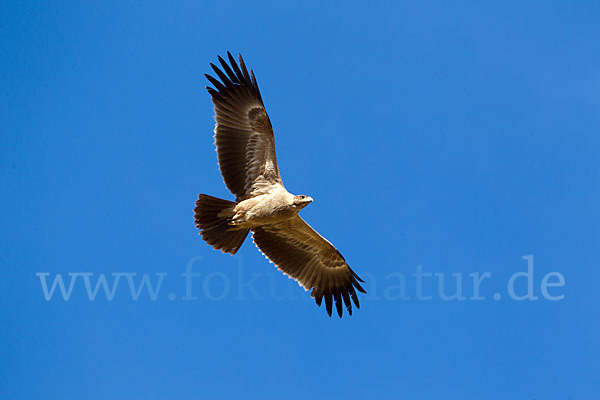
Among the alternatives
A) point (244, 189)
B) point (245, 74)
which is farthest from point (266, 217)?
point (245, 74)

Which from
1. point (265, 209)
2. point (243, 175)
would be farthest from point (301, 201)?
point (243, 175)

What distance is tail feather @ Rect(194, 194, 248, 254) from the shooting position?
1252 cm

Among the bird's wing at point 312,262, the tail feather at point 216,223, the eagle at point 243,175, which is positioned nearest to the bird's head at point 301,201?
the eagle at point 243,175

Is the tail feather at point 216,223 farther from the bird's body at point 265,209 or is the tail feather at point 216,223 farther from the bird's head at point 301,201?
the bird's head at point 301,201

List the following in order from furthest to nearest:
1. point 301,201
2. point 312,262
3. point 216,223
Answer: point 312,262, point 216,223, point 301,201

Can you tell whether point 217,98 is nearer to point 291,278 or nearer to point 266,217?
point 266,217

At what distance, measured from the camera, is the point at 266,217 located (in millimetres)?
12469

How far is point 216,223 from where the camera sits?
12.6 m

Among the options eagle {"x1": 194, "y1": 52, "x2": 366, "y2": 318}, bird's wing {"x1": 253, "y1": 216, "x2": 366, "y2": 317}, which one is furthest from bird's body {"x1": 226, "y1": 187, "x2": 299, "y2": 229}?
bird's wing {"x1": 253, "y1": 216, "x2": 366, "y2": 317}

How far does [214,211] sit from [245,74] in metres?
2.45

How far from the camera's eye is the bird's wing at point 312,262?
13242mm

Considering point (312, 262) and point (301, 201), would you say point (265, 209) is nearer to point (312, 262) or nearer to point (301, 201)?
point (301, 201)

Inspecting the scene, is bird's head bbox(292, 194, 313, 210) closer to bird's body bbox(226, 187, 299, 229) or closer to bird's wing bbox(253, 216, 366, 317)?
bird's body bbox(226, 187, 299, 229)

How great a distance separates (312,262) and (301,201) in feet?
5.72
